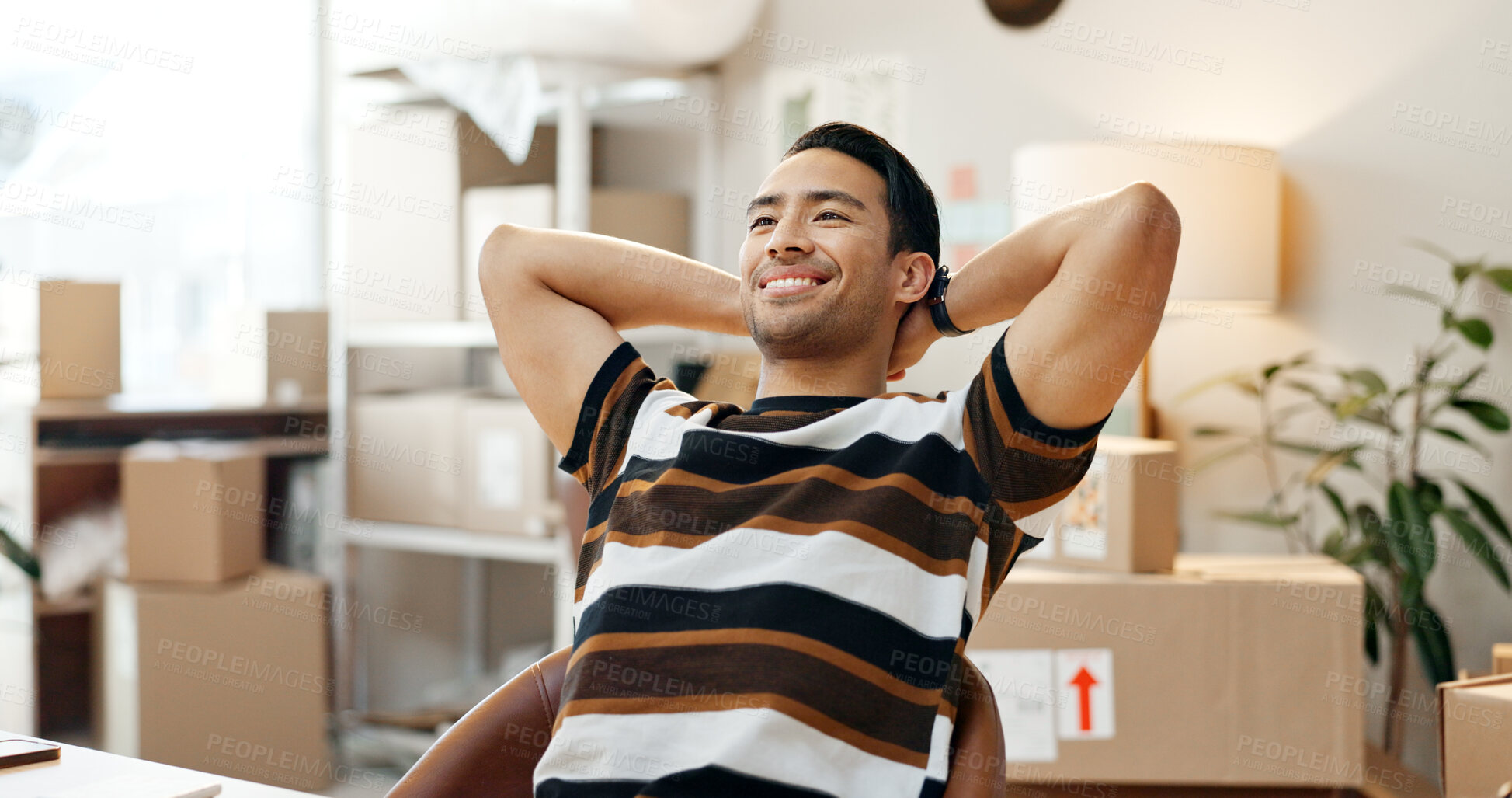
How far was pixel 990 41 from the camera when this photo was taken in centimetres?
266

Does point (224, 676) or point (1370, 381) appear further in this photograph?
point (224, 676)

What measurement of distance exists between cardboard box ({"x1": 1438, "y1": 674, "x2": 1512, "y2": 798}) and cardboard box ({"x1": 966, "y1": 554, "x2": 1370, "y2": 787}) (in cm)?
44

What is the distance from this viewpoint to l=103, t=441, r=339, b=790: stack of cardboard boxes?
251cm

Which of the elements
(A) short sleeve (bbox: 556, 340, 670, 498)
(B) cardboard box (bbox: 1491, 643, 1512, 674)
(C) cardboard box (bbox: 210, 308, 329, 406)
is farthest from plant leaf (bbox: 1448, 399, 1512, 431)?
(C) cardboard box (bbox: 210, 308, 329, 406)

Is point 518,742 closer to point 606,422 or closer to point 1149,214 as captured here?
point 606,422

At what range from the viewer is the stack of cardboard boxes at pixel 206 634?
2512 mm

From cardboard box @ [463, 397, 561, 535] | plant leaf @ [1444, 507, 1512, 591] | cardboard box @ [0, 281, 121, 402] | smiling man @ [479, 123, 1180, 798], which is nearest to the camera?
smiling man @ [479, 123, 1180, 798]

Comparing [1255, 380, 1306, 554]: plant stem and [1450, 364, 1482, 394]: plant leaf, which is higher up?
[1450, 364, 1482, 394]: plant leaf

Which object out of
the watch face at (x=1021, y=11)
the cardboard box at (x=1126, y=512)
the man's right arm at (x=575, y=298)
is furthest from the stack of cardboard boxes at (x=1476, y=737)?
the watch face at (x=1021, y=11)

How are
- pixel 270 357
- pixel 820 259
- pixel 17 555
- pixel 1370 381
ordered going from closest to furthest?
pixel 820 259
pixel 1370 381
pixel 17 555
pixel 270 357

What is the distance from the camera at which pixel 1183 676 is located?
175 cm

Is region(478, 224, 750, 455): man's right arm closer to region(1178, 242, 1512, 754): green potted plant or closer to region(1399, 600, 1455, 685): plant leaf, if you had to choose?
region(1178, 242, 1512, 754): green potted plant

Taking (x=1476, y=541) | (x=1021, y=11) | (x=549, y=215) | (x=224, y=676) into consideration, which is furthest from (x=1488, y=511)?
(x=224, y=676)

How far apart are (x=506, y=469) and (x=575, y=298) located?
62.5 inches
